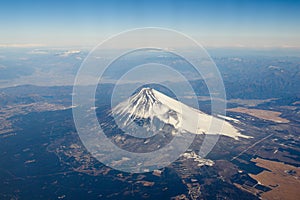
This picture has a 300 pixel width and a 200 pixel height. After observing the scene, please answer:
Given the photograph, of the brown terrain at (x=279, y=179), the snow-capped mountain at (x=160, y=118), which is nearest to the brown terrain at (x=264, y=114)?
the snow-capped mountain at (x=160, y=118)

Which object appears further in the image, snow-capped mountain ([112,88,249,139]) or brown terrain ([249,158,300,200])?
snow-capped mountain ([112,88,249,139])

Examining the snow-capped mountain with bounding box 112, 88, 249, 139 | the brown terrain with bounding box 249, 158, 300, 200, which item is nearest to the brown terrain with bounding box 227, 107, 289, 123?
the snow-capped mountain with bounding box 112, 88, 249, 139

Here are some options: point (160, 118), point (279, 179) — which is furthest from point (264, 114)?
point (279, 179)

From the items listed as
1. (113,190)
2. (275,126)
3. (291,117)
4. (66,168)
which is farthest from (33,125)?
(291,117)

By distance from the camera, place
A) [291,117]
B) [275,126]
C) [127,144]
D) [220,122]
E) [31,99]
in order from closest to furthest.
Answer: [127,144], [220,122], [275,126], [291,117], [31,99]

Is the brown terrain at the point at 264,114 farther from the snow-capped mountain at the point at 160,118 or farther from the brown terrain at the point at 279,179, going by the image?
the brown terrain at the point at 279,179

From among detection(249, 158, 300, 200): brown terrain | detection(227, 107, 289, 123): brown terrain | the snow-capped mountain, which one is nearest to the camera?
detection(249, 158, 300, 200): brown terrain

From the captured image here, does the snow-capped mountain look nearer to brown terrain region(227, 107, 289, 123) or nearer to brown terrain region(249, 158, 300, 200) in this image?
brown terrain region(249, 158, 300, 200)

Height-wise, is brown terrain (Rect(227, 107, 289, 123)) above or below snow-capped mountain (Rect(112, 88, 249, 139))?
below

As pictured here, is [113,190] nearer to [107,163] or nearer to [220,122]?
[107,163]
